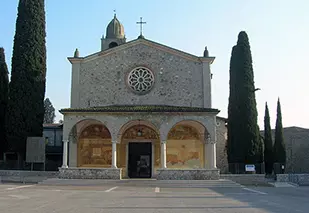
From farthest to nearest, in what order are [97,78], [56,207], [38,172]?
1. [97,78]
2. [38,172]
3. [56,207]

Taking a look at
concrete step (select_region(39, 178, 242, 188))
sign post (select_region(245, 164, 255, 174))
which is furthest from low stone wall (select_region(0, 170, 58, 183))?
sign post (select_region(245, 164, 255, 174))

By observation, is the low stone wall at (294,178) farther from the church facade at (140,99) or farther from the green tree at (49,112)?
the green tree at (49,112)

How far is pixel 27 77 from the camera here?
2505 centimetres

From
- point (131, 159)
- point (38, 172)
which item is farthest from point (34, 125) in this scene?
point (131, 159)

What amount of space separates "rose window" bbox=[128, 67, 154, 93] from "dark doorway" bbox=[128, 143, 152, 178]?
3.74m

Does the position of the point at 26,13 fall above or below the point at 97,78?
above

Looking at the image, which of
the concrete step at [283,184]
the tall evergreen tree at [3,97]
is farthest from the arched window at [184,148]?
the tall evergreen tree at [3,97]

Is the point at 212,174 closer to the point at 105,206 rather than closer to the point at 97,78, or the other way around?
the point at 97,78

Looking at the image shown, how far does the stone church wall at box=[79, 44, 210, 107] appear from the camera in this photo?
→ 24234 mm

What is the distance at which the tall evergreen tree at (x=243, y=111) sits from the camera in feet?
81.4

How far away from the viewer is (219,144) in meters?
29.8

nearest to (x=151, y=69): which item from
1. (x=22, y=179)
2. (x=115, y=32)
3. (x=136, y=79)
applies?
(x=136, y=79)

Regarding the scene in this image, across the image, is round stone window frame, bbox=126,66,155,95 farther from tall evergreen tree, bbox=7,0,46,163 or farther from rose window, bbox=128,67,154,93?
tall evergreen tree, bbox=7,0,46,163

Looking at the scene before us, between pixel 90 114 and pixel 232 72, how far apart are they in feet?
35.4
